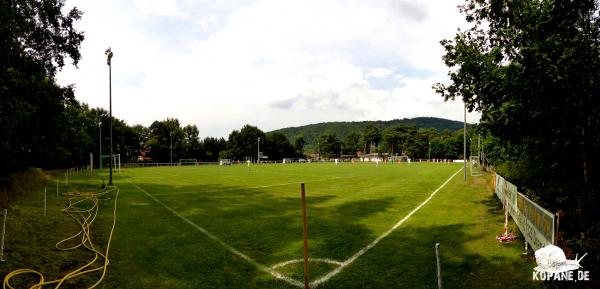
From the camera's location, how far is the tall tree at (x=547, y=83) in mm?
12375

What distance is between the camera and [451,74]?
54.4 feet

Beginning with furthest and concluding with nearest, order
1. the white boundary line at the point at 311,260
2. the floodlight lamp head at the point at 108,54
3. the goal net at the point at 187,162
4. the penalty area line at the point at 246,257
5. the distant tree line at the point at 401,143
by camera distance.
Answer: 1. the distant tree line at the point at 401,143
2. the goal net at the point at 187,162
3. the floodlight lamp head at the point at 108,54
4. the white boundary line at the point at 311,260
5. the penalty area line at the point at 246,257

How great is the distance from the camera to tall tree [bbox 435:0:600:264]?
12.4 m

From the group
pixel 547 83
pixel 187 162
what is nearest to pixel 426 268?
pixel 547 83

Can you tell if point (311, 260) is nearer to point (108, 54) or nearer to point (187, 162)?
point (108, 54)

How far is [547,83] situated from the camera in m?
12.7

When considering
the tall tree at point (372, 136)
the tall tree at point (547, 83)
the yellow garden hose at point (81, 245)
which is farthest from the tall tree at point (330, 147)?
the tall tree at point (547, 83)

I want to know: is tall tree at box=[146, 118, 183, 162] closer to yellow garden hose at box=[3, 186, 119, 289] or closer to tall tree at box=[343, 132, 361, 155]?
tall tree at box=[343, 132, 361, 155]

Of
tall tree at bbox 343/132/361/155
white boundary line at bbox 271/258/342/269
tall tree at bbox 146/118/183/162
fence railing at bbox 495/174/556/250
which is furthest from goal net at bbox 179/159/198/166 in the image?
white boundary line at bbox 271/258/342/269

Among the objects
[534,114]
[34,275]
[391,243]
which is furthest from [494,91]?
[34,275]

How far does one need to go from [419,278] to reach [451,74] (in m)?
11.3

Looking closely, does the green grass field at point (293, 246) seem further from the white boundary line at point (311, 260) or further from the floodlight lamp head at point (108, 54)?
the floodlight lamp head at point (108, 54)

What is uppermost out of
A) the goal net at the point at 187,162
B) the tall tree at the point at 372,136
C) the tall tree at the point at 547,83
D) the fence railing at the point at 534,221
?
the tall tree at the point at 372,136

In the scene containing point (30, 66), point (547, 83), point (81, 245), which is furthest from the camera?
point (30, 66)
